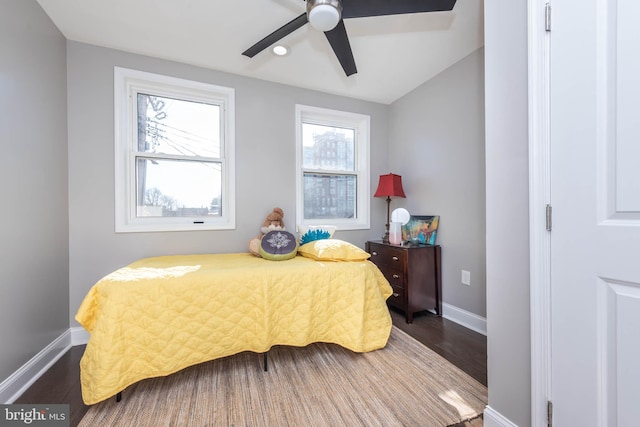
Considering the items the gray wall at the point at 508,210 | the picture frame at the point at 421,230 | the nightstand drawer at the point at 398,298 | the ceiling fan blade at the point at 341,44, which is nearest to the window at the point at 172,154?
the ceiling fan blade at the point at 341,44

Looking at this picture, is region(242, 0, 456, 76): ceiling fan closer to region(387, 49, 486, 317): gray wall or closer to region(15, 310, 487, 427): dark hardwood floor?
region(387, 49, 486, 317): gray wall

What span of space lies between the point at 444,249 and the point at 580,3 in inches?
80.8

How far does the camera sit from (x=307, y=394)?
4.86 feet

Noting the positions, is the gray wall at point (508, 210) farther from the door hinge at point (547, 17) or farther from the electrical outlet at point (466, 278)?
the electrical outlet at point (466, 278)

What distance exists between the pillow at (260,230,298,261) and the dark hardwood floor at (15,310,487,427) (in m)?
1.25

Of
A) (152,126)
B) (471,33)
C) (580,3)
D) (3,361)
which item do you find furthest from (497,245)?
(152,126)

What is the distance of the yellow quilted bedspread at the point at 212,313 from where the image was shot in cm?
138

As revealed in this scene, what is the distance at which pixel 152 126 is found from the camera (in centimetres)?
238

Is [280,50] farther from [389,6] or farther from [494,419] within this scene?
[494,419]

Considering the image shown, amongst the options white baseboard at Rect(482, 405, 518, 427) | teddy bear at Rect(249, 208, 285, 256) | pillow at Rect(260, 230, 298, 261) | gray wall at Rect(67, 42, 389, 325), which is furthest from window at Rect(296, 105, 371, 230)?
white baseboard at Rect(482, 405, 518, 427)

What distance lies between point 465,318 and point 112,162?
3.45 metres

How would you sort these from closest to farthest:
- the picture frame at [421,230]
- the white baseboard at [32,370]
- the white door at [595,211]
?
the white door at [595,211]
the white baseboard at [32,370]
the picture frame at [421,230]

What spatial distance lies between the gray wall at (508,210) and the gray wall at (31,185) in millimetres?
2595

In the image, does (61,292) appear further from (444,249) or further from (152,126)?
(444,249)
